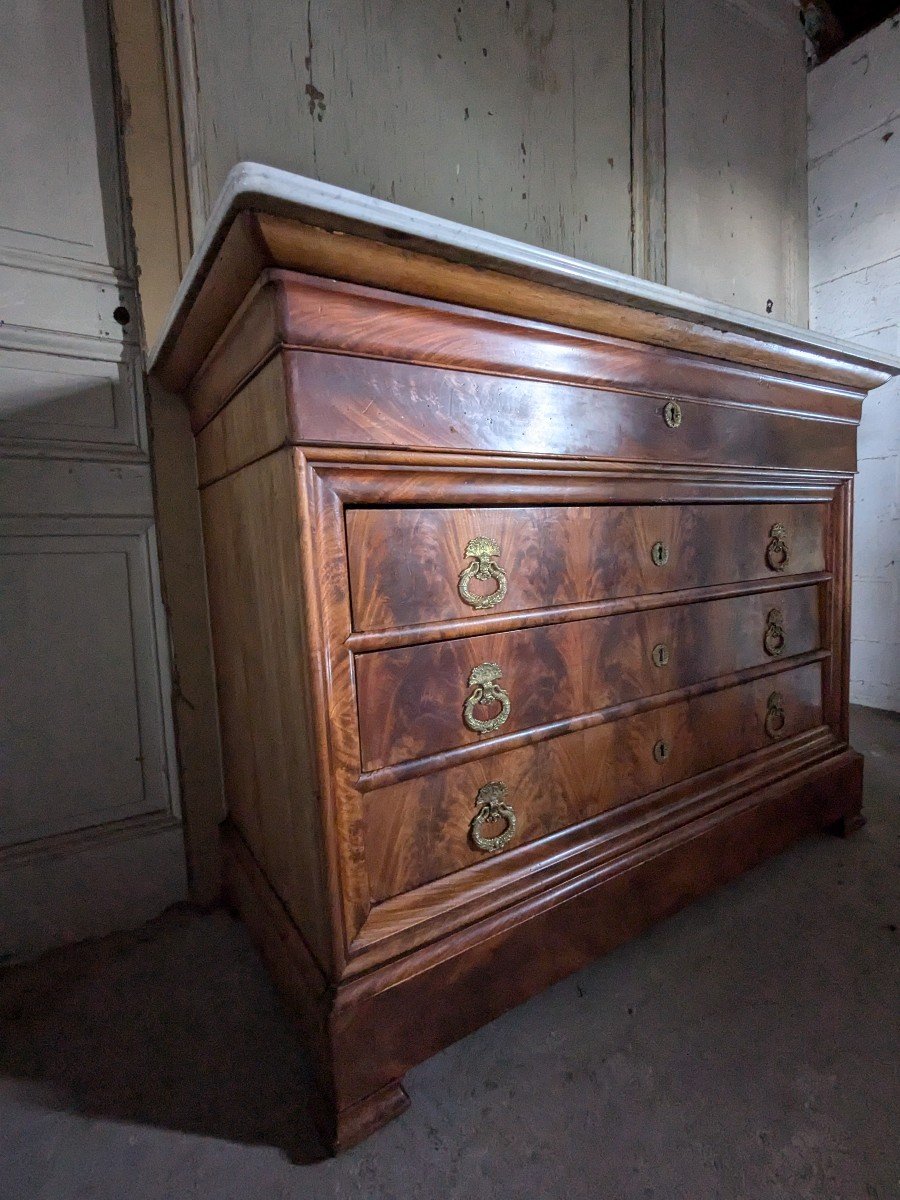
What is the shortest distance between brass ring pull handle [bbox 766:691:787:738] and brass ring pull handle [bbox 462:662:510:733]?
0.78m

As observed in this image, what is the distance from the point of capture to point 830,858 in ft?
4.48

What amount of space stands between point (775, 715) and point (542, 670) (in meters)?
0.74

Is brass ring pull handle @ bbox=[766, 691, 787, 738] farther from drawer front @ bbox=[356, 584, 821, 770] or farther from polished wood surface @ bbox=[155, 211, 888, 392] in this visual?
polished wood surface @ bbox=[155, 211, 888, 392]

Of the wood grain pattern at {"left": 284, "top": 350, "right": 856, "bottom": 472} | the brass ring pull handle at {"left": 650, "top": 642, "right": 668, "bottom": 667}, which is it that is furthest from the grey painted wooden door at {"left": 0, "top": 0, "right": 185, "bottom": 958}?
the brass ring pull handle at {"left": 650, "top": 642, "right": 668, "bottom": 667}

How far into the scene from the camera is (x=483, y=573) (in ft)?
2.84

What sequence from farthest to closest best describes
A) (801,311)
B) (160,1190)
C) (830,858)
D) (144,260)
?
(801,311), (830,858), (144,260), (160,1190)

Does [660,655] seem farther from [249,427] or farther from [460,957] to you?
[249,427]

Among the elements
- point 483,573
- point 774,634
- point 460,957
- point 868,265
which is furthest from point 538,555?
point 868,265

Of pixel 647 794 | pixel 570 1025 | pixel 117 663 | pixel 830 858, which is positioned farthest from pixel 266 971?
pixel 830 858

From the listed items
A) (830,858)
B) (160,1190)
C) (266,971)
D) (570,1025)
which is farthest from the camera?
(830,858)

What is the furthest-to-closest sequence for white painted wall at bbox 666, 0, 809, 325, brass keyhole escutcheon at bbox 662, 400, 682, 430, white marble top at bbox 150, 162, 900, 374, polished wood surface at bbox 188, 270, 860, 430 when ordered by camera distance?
white painted wall at bbox 666, 0, 809, 325, brass keyhole escutcheon at bbox 662, 400, 682, 430, polished wood surface at bbox 188, 270, 860, 430, white marble top at bbox 150, 162, 900, 374

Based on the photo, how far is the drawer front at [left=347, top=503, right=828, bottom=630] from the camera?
0.78 meters

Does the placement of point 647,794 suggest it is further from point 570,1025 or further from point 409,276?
point 409,276

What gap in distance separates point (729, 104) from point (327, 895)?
9.66 feet
